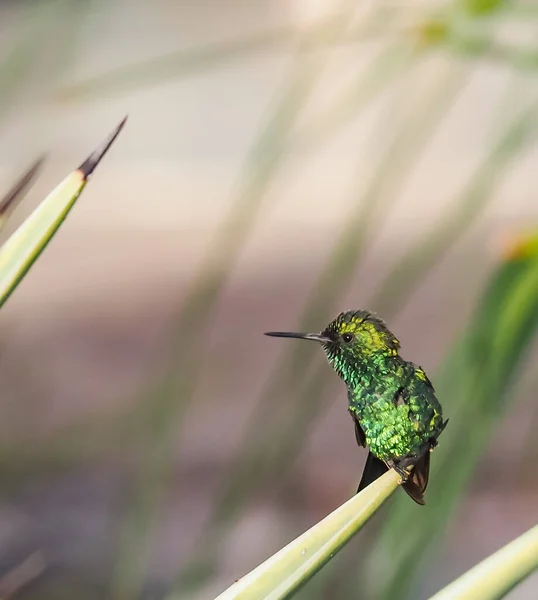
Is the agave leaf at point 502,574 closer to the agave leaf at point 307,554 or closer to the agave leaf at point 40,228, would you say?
the agave leaf at point 307,554

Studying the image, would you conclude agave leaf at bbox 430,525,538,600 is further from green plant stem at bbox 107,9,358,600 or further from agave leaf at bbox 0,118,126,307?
green plant stem at bbox 107,9,358,600

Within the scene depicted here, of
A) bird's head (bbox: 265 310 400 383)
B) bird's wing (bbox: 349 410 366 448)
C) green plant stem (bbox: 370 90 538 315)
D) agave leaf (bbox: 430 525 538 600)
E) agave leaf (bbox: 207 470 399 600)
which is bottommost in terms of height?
agave leaf (bbox: 207 470 399 600)

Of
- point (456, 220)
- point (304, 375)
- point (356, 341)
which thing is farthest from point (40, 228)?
point (456, 220)

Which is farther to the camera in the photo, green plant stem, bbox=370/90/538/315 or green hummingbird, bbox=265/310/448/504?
green plant stem, bbox=370/90/538/315

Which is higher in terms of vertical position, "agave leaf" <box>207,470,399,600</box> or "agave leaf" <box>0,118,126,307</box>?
"agave leaf" <box>0,118,126,307</box>

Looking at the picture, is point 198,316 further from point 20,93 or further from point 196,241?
point 20,93

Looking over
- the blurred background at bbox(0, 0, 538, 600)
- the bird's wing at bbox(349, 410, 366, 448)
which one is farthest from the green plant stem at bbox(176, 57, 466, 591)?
the bird's wing at bbox(349, 410, 366, 448)

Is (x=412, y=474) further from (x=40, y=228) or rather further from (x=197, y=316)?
(x=197, y=316)
